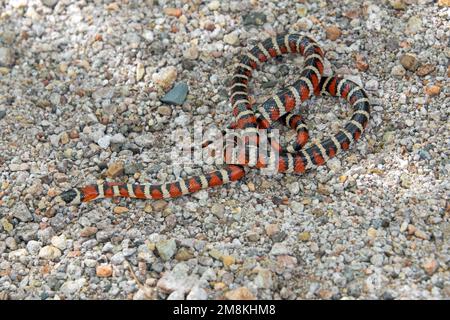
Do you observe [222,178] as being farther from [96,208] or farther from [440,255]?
[440,255]

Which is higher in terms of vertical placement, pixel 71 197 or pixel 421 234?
pixel 71 197

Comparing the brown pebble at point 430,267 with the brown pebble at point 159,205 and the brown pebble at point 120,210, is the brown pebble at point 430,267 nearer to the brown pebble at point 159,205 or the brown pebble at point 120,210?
the brown pebble at point 159,205

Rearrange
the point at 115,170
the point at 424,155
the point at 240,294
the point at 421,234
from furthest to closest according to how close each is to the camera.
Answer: the point at 115,170 < the point at 424,155 < the point at 421,234 < the point at 240,294

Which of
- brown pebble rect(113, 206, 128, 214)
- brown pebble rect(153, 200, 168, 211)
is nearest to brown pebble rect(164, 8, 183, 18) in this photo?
brown pebble rect(153, 200, 168, 211)

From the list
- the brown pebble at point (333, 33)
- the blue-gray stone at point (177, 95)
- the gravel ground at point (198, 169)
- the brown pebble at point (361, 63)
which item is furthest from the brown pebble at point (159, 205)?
the brown pebble at point (333, 33)

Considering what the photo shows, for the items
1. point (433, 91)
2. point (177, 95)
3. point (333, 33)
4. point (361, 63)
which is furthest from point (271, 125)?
point (433, 91)

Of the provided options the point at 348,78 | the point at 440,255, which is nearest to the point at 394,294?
the point at 440,255

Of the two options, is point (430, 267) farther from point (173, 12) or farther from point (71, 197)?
point (173, 12)
